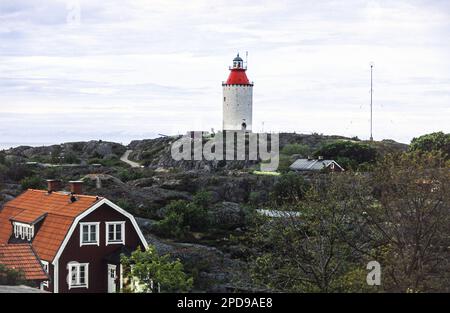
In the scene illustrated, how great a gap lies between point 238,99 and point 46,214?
7519 centimetres

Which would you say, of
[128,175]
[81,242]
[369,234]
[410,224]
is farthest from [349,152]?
[410,224]

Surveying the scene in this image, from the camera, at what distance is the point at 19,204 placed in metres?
41.3

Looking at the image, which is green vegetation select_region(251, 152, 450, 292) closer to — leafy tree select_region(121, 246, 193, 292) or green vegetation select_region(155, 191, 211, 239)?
leafy tree select_region(121, 246, 193, 292)

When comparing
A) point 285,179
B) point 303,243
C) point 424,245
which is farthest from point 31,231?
point 285,179

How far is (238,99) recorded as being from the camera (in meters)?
111

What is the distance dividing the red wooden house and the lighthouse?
74.3 m

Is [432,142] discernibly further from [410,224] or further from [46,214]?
[410,224]

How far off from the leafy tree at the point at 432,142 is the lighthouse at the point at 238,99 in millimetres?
26998

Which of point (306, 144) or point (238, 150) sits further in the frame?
point (306, 144)

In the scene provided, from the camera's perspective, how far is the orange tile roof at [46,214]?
3481 centimetres

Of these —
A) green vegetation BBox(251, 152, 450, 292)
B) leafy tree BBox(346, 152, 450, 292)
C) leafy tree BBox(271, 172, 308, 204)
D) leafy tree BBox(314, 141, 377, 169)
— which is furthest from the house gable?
leafy tree BBox(314, 141, 377, 169)

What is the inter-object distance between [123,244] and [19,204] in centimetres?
861

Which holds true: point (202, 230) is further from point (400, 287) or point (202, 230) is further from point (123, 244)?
point (400, 287)
